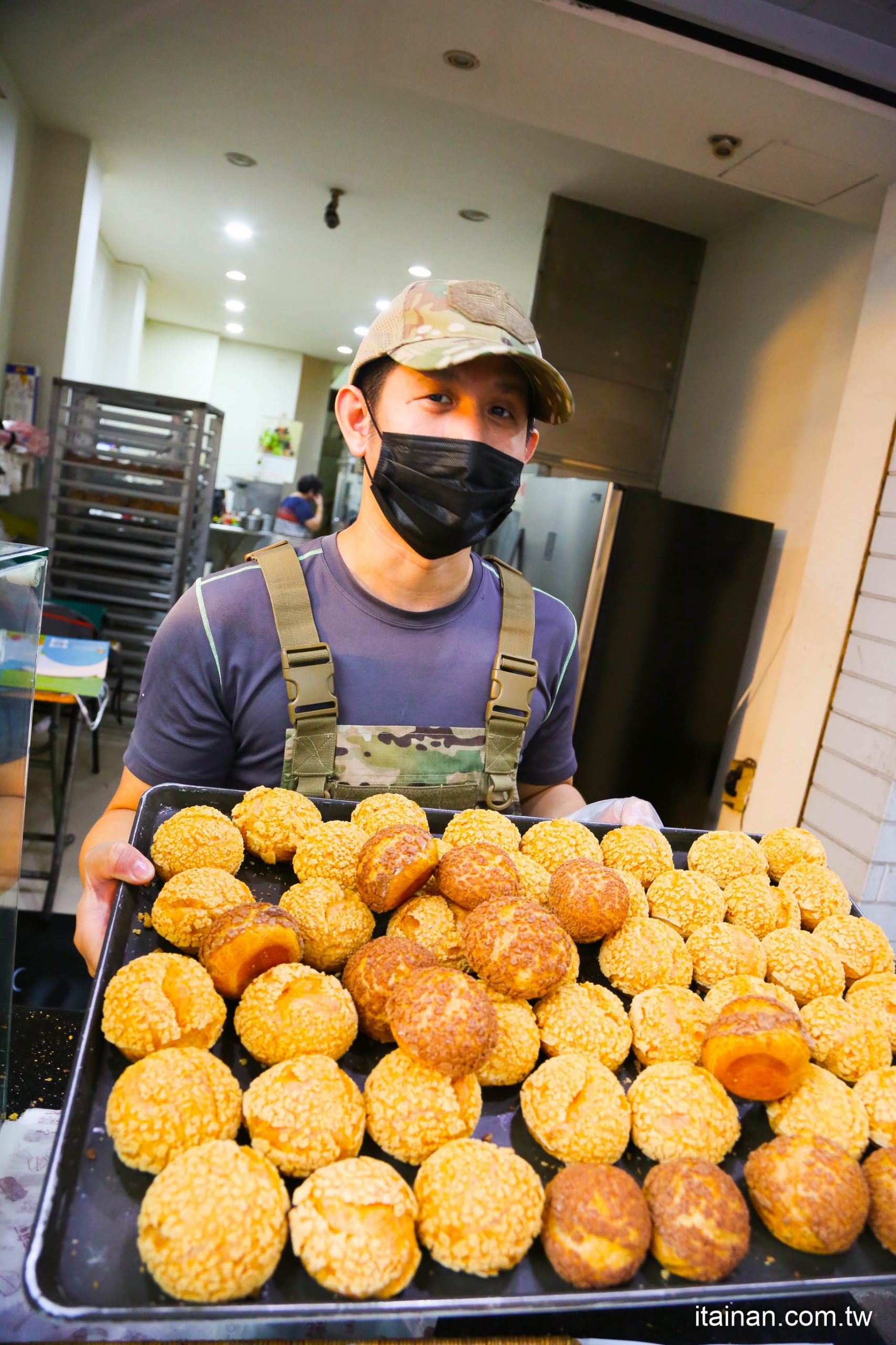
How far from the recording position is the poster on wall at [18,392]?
5473mm

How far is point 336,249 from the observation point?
6945mm

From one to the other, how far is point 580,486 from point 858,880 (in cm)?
215

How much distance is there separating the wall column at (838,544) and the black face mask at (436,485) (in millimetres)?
2075

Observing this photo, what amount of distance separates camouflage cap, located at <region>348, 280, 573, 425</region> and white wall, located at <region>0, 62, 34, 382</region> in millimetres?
4381

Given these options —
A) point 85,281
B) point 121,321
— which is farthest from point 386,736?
point 121,321

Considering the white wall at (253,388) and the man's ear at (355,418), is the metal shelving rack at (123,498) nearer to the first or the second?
the man's ear at (355,418)

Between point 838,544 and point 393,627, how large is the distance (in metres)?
2.30

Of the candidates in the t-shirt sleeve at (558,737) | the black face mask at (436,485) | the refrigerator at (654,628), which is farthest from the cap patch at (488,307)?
the refrigerator at (654,628)

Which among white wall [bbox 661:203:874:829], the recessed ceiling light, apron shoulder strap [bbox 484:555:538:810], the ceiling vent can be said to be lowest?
apron shoulder strap [bbox 484:555:538:810]

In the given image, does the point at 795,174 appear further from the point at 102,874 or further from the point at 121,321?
the point at 121,321

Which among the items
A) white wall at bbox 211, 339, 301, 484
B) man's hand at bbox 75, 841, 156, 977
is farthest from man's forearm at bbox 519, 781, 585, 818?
white wall at bbox 211, 339, 301, 484

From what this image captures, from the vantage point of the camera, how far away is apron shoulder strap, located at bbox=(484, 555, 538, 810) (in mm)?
1616

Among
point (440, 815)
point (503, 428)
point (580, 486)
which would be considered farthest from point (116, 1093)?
point (580, 486)

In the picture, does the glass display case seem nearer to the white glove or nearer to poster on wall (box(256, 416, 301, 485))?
the white glove
